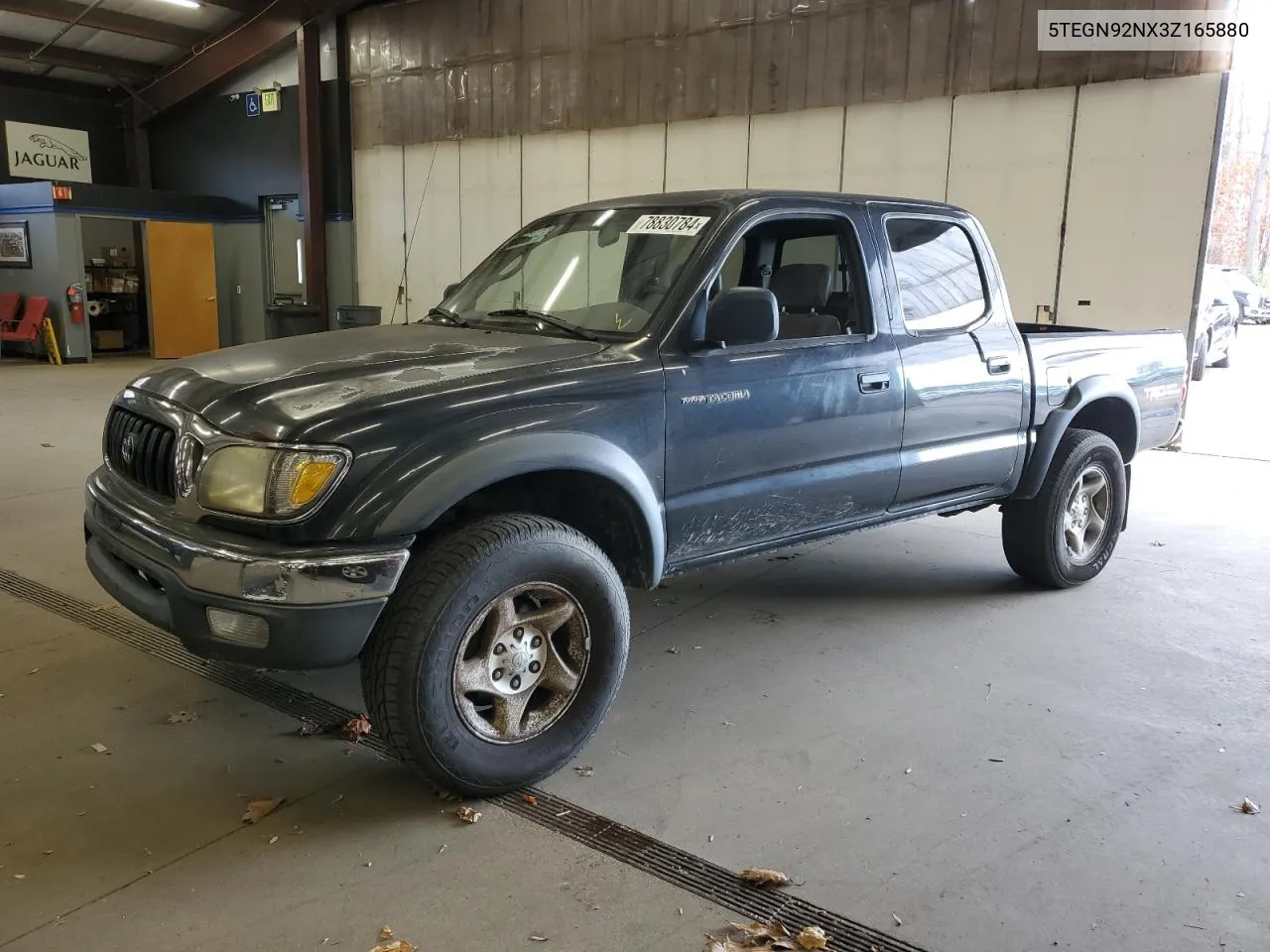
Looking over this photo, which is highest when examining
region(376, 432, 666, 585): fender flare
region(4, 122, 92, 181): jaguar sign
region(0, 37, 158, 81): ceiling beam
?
region(0, 37, 158, 81): ceiling beam

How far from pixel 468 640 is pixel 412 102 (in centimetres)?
1309

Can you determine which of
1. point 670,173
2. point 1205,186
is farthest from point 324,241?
point 1205,186

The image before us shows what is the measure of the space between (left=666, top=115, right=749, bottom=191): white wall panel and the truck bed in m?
6.59

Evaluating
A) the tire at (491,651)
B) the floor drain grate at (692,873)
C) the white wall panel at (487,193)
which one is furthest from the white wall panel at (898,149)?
the floor drain grate at (692,873)

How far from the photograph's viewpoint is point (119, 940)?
7.26ft

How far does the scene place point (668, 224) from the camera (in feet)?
11.7

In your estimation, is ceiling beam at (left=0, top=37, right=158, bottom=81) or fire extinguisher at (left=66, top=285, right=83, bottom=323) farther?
ceiling beam at (left=0, top=37, right=158, bottom=81)

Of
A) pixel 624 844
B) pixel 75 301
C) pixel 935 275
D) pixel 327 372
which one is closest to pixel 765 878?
pixel 624 844

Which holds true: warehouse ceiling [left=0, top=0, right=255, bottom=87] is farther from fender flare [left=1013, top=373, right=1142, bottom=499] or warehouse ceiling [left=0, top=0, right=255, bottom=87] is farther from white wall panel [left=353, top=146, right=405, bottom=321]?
A: fender flare [left=1013, top=373, right=1142, bottom=499]

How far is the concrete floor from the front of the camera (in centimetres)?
233

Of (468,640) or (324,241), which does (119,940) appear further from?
(324,241)

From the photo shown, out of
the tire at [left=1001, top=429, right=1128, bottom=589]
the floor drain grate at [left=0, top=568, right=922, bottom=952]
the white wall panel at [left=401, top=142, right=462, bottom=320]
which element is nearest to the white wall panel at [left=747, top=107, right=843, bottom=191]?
the white wall panel at [left=401, top=142, right=462, bottom=320]

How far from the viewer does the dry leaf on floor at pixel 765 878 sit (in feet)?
8.05

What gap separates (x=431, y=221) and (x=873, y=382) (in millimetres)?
11670
